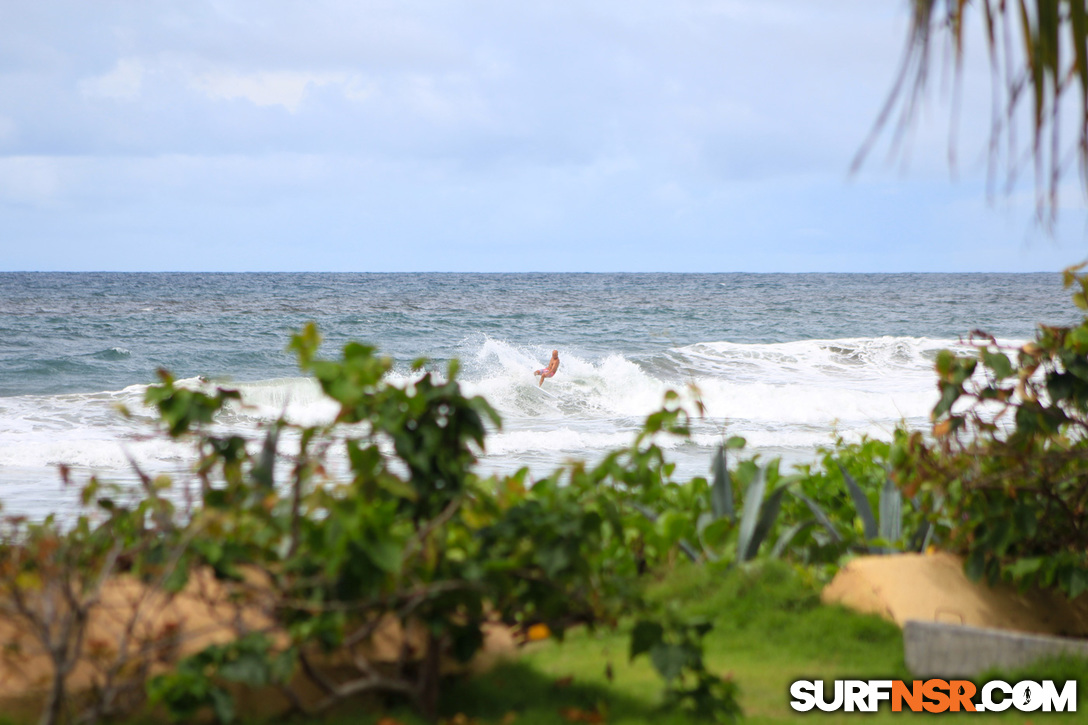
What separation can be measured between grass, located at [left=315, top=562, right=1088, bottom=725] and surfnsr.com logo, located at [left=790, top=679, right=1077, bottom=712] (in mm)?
36

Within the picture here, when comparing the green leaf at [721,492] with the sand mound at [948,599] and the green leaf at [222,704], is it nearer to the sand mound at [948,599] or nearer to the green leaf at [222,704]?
the sand mound at [948,599]

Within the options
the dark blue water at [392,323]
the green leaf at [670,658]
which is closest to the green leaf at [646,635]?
the green leaf at [670,658]

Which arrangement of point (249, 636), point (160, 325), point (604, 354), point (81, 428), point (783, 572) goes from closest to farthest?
point (249, 636) < point (783, 572) < point (81, 428) < point (604, 354) < point (160, 325)

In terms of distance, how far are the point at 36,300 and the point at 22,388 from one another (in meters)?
24.2

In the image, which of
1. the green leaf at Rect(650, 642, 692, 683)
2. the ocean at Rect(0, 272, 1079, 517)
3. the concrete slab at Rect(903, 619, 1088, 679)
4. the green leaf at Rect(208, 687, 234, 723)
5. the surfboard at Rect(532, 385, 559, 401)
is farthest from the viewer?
the surfboard at Rect(532, 385, 559, 401)

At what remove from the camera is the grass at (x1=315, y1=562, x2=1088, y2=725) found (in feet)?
8.39

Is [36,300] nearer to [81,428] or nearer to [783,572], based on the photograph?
[81,428]

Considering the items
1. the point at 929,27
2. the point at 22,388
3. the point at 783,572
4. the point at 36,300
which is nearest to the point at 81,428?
the point at 22,388

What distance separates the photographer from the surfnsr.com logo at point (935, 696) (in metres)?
2.77

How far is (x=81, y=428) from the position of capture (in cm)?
1236

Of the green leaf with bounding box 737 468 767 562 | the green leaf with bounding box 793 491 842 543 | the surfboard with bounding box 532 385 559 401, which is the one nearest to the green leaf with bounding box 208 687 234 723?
the green leaf with bounding box 737 468 767 562

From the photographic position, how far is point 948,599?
11.4 feet

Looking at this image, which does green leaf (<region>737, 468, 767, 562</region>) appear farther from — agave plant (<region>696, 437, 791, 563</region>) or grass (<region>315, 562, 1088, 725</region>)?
grass (<region>315, 562, 1088, 725</region>)

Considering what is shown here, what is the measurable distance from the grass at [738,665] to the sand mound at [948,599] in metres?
0.11
